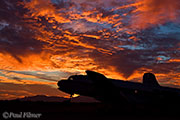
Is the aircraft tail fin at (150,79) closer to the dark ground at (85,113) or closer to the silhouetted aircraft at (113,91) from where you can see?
the dark ground at (85,113)

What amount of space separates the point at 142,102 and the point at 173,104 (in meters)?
4.02

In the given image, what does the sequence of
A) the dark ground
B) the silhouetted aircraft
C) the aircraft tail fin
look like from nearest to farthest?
the dark ground, the silhouetted aircraft, the aircraft tail fin

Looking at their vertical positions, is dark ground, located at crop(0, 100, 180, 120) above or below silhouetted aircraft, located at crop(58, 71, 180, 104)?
below

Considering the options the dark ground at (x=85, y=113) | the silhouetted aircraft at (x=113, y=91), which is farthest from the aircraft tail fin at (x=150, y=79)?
the silhouetted aircraft at (x=113, y=91)

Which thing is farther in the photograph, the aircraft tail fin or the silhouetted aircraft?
the aircraft tail fin

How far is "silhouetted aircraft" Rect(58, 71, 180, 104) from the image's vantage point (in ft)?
51.1

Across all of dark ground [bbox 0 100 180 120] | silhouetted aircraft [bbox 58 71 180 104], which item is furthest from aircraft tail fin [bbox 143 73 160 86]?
silhouetted aircraft [bbox 58 71 180 104]

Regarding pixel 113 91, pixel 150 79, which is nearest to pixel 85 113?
pixel 113 91

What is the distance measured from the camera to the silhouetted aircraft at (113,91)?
51.1ft

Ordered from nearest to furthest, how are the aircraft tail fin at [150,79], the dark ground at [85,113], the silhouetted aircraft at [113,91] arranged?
the dark ground at [85,113], the silhouetted aircraft at [113,91], the aircraft tail fin at [150,79]

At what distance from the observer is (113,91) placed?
51.4 ft

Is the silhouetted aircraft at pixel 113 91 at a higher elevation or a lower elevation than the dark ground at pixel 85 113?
higher

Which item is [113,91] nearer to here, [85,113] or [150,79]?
[85,113]

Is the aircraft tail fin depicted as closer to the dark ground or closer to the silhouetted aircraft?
the dark ground
